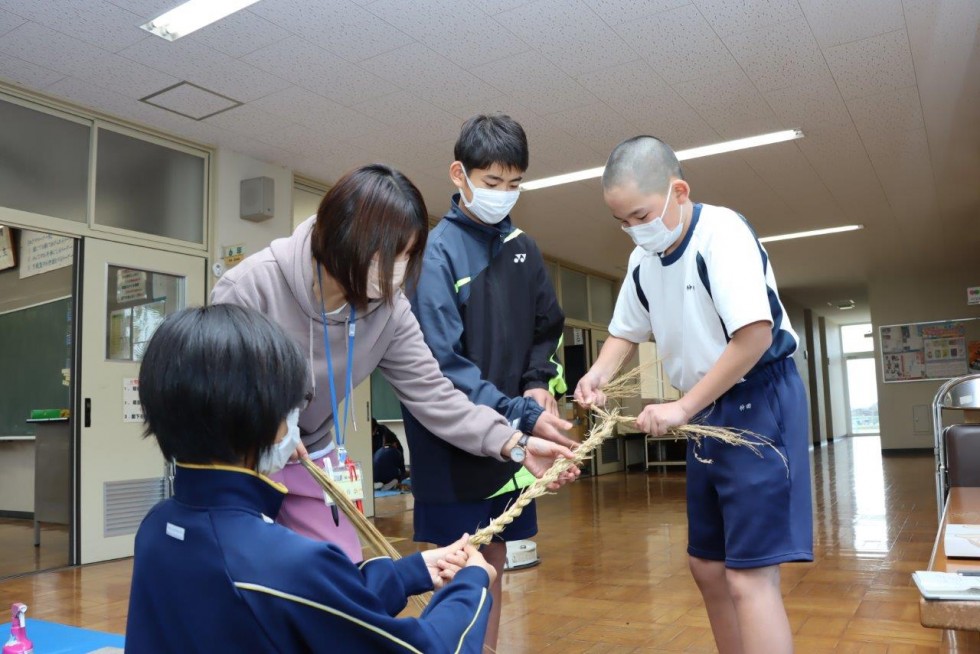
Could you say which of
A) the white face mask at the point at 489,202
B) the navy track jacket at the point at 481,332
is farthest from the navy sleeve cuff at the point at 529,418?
the white face mask at the point at 489,202

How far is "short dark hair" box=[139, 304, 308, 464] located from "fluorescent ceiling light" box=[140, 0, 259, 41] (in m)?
3.61

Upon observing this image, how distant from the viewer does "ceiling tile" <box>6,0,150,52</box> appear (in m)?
4.04

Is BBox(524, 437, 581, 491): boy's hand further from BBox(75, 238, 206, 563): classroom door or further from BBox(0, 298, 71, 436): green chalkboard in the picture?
BBox(0, 298, 71, 436): green chalkboard

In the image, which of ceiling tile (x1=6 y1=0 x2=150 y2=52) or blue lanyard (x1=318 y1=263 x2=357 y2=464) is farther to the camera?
ceiling tile (x1=6 y1=0 x2=150 y2=52)

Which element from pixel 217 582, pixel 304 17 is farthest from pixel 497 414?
pixel 304 17

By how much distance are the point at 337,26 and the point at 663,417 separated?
3.55 m

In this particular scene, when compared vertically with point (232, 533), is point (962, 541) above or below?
below

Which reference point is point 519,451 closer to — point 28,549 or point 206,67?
point 206,67

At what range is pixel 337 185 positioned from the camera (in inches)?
56.7

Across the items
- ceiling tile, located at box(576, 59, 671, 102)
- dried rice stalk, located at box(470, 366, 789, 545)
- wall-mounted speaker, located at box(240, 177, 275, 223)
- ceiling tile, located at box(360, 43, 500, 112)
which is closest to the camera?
dried rice stalk, located at box(470, 366, 789, 545)

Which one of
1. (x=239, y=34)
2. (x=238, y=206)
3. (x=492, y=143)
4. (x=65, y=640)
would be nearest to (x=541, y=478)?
(x=492, y=143)

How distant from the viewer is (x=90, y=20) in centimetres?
420

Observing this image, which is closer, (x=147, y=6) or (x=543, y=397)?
(x=543, y=397)

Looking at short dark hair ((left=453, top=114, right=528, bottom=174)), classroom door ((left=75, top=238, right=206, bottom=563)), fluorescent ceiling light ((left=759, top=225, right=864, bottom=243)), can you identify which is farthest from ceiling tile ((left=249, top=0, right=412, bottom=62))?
fluorescent ceiling light ((left=759, top=225, right=864, bottom=243))
